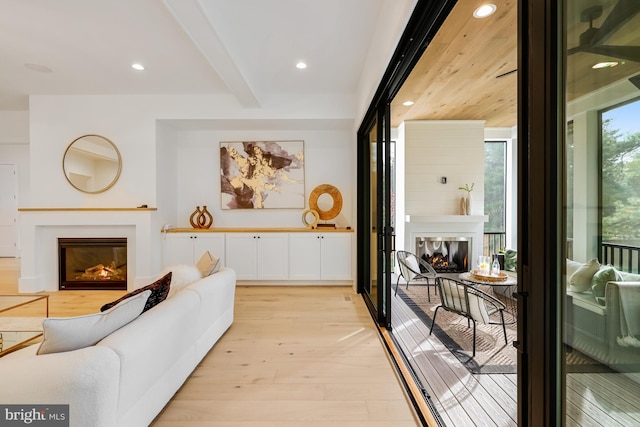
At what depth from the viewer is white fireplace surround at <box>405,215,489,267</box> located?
523cm

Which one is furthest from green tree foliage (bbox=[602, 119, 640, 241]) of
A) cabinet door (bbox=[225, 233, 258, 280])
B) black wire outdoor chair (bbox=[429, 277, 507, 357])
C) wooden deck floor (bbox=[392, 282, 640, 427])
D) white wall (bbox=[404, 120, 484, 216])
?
white wall (bbox=[404, 120, 484, 216])

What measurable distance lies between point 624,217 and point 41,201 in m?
6.16

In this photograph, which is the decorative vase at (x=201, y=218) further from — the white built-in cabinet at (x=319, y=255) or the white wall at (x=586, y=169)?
the white wall at (x=586, y=169)

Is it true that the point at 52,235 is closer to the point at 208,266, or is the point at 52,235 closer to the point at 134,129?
the point at 134,129

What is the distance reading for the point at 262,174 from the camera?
5090 millimetres

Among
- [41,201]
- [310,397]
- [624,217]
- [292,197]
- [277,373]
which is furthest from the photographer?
[292,197]

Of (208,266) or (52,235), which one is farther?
(52,235)

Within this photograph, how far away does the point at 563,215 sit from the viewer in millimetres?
764

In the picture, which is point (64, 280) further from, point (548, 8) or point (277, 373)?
Result: point (548, 8)

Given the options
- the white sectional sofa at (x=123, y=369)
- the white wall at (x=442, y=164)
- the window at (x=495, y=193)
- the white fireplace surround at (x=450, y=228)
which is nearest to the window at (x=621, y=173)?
the white sectional sofa at (x=123, y=369)

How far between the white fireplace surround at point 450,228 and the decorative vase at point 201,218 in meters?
3.50

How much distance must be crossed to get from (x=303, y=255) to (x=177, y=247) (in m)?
2.01

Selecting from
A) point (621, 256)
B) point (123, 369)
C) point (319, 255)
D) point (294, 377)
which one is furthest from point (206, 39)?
point (319, 255)

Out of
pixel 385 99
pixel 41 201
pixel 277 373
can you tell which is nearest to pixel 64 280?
pixel 41 201
